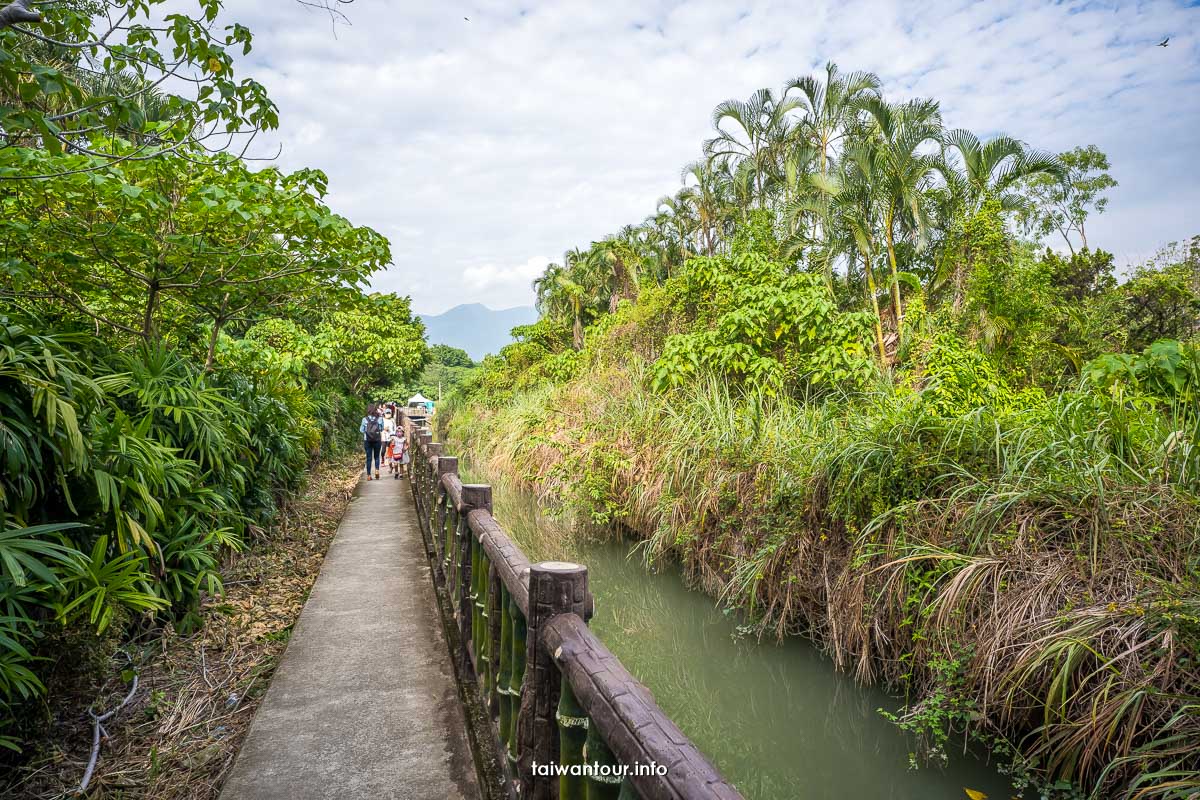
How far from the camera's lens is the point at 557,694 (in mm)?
1885

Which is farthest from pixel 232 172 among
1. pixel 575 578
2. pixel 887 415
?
pixel 887 415

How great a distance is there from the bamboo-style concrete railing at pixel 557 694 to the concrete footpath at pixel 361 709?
27cm

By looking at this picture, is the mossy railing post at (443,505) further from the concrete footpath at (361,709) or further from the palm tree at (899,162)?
the palm tree at (899,162)

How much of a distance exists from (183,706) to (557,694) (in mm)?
2436

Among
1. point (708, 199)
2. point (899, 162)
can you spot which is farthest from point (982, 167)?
point (708, 199)

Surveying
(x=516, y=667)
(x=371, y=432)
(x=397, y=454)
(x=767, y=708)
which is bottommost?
(x=767, y=708)

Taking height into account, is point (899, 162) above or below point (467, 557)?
above

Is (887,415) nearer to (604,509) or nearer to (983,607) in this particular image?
(983,607)

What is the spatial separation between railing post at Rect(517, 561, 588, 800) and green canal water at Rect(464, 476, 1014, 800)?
1.91 metres

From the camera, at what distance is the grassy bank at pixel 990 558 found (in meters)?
2.65

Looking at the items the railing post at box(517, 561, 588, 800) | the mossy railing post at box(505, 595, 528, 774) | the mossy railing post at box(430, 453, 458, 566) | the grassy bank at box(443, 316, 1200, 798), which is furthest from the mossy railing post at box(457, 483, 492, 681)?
the grassy bank at box(443, 316, 1200, 798)

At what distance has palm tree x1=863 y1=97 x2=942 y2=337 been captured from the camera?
13.3m

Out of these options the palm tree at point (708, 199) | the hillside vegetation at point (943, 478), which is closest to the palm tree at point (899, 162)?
the hillside vegetation at point (943, 478)

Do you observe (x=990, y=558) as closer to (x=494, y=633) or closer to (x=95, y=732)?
(x=494, y=633)
